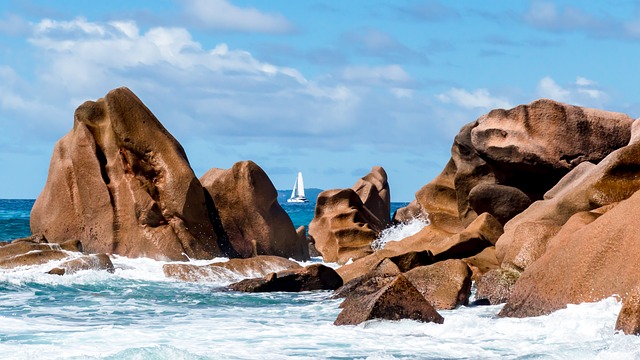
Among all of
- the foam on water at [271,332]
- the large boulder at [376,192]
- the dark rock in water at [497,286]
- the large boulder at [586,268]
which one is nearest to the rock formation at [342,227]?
the large boulder at [376,192]

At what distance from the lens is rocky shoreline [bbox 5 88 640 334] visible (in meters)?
17.7

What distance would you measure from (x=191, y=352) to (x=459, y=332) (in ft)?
12.4

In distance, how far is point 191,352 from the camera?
1248 cm

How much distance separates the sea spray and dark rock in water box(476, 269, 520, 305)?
1395 centimetres

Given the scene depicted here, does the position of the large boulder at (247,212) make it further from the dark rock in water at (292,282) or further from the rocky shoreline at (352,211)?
the dark rock in water at (292,282)

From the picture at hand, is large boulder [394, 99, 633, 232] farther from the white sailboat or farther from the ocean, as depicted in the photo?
the white sailboat

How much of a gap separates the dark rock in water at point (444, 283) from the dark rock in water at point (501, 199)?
8.40 meters

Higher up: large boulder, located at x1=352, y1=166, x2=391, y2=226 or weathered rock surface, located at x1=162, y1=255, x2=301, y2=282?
large boulder, located at x1=352, y1=166, x2=391, y2=226

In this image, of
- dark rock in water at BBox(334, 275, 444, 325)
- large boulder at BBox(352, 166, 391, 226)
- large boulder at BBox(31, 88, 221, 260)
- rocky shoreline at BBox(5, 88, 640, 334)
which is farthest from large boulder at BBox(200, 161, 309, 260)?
dark rock in water at BBox(334, 275, 444, 325)

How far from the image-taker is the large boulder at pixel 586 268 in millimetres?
14164

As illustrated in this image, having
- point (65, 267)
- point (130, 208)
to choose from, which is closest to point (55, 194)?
point (130, 208)

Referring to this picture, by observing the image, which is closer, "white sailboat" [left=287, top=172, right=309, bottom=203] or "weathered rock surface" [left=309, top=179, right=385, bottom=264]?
"weathered rock surface" [left=309, top=179, right=385, bottom=264]

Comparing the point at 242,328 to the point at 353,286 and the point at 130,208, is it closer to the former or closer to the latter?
the point at 353,286

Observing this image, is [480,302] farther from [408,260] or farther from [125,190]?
[125,190]
